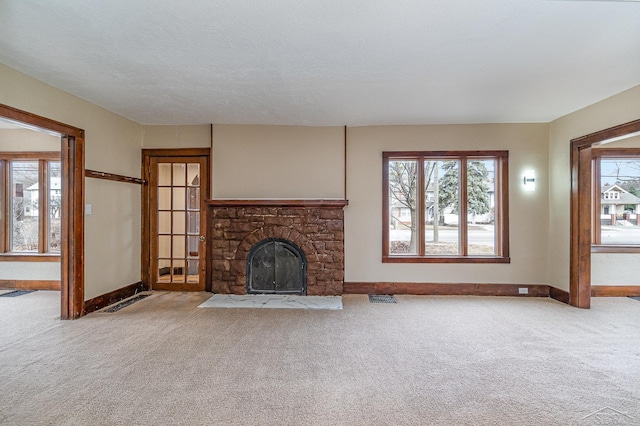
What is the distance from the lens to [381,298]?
5.20 meters

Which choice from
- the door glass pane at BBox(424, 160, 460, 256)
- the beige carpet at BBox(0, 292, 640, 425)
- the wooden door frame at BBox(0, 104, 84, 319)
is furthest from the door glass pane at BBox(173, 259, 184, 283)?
the door glass pane at BBox(424, 160, 460, 256)

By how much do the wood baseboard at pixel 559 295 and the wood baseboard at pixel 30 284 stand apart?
787 cm

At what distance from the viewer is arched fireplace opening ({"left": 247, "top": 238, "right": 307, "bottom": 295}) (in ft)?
17.8

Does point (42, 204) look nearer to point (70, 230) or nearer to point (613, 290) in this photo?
point (70, 230)

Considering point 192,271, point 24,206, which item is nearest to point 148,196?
point 192,271

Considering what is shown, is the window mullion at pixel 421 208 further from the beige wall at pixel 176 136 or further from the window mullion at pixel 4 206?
the window mullion at pixel 4 206

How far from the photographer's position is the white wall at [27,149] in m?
5.71

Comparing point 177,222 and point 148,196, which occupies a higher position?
point 148,196

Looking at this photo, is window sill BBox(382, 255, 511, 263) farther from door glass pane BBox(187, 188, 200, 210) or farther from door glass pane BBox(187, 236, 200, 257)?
door glass pane BBox(187, 188, 200, 210)

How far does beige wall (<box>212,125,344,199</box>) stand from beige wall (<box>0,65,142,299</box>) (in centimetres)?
129

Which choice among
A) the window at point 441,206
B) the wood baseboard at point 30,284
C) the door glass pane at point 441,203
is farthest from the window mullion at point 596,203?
the wood baseboard at point 30,284

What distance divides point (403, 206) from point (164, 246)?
3.99 m

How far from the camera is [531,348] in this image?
3352mm

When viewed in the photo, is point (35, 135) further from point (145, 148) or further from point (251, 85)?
point (251, 85)
